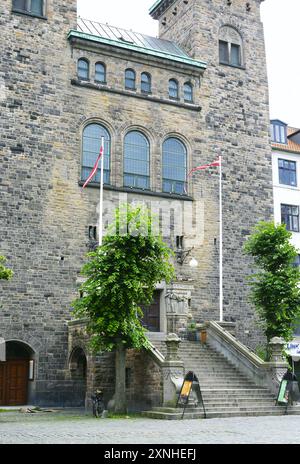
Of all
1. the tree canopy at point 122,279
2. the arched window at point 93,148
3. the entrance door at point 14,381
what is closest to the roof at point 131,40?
the arched window at point 93,148

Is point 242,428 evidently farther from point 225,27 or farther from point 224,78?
point 225,27

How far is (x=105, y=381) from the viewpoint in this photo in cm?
2334

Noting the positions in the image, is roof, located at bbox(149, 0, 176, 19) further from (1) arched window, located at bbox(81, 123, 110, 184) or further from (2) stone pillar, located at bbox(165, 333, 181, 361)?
(2) stone pillar, located at bbox(165, 333, 181, 361)

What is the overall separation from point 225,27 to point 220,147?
7.27 m

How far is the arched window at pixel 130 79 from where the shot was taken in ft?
102

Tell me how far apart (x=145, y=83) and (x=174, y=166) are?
4.33 m

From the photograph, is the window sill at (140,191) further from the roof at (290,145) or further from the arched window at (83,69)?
the roof at (290,145)

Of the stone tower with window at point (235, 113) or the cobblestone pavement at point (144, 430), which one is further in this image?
the stone tower with window at point (235, 113)

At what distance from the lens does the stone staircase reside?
21250 millimetres

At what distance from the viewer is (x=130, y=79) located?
103ft

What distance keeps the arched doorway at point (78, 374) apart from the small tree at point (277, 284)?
799 cm

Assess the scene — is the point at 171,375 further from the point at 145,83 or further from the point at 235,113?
the point at 235,113

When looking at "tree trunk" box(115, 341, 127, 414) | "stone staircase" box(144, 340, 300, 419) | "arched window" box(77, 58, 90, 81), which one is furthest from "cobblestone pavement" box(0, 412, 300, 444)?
"arched window" box(77, 58, 90, 81)
